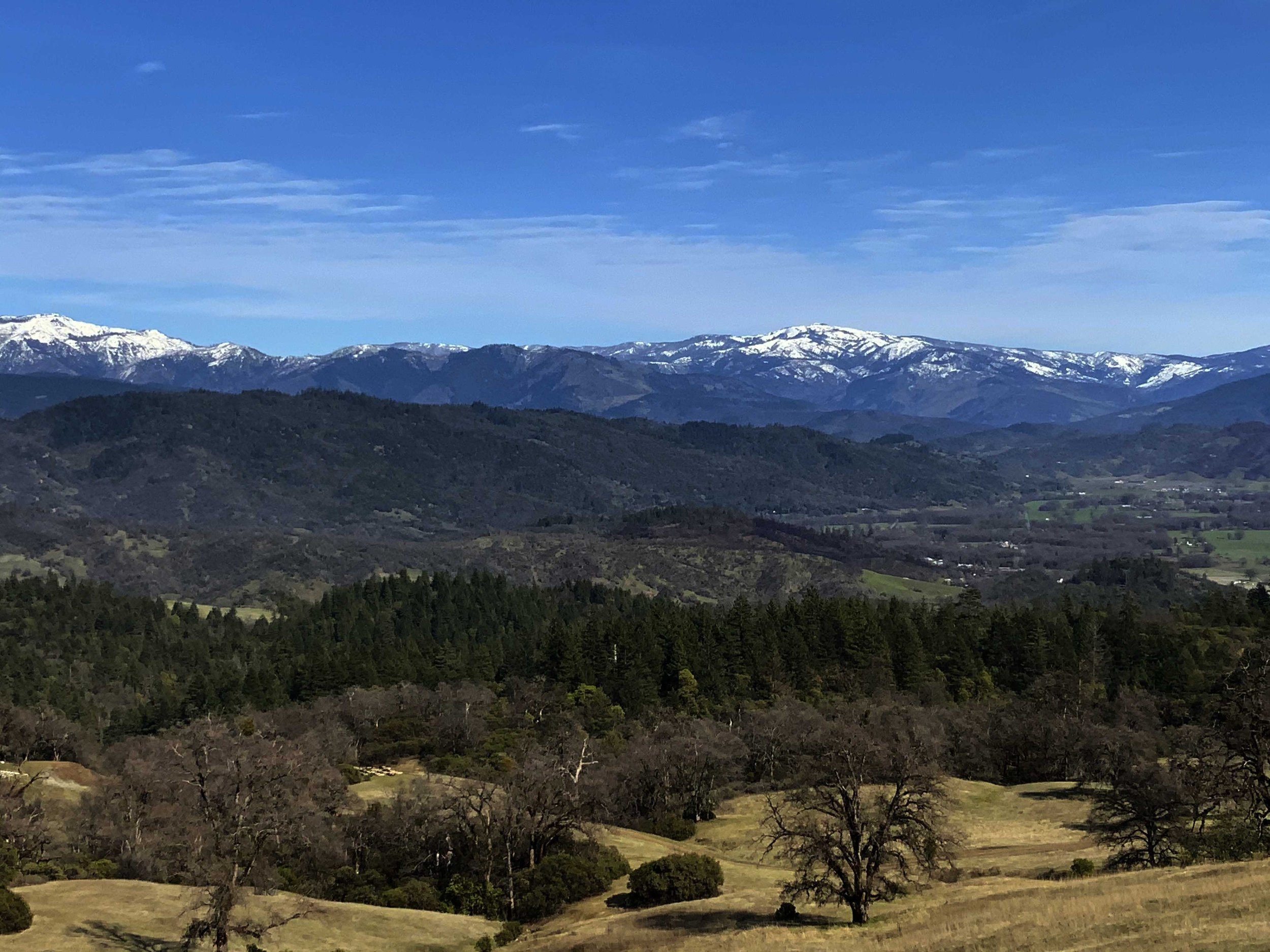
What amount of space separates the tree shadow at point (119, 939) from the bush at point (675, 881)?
25.7 metres

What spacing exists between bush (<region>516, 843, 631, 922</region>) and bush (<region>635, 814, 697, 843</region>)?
20388 mm

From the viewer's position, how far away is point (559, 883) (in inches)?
2881

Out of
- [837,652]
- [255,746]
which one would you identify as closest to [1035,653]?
[837,652]

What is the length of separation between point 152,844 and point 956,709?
306ft

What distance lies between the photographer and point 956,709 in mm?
142000

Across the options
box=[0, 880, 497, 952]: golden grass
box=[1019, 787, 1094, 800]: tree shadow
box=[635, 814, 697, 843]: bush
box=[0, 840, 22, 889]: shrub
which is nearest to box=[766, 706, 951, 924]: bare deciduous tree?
box=[0, 880, 497, 952]: golden grass

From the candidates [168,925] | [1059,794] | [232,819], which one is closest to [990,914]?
[232,819]

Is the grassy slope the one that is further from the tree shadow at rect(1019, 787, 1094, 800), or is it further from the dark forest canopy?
the dark forest canopy

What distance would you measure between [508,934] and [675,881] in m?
9.99

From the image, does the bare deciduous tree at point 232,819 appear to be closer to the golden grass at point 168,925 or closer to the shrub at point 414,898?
the golden grass at point 168,925

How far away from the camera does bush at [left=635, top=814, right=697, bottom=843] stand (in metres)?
96.8

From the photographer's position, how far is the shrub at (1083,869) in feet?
212

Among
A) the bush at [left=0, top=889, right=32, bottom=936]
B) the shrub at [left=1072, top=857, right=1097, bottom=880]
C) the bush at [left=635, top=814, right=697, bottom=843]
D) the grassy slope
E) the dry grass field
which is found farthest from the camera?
the bush at [left=635, top=814, right=697, bottom=843]

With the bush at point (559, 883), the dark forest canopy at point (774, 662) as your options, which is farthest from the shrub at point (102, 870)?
the dark forest canopy at point (774, 662)
